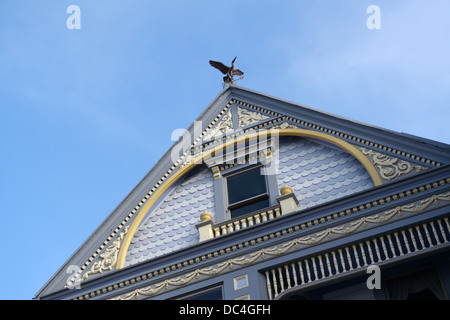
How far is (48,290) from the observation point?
1515cm

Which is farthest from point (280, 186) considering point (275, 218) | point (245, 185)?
point (275, 218)

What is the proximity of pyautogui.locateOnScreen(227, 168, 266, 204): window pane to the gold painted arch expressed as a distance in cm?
92

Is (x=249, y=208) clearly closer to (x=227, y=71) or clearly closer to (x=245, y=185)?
(x=245, y=185)

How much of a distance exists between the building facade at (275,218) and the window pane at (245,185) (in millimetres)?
32

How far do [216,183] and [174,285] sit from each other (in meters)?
3.20

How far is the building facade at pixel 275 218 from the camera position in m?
12.5

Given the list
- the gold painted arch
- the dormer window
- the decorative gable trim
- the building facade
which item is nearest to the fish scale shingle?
the building facade

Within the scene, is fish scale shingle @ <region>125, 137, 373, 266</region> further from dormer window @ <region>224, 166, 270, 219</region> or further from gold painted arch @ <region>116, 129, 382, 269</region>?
dormer window @ <region>224, 166, 270, 219</region>

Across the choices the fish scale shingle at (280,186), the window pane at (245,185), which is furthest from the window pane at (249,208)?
the fish scale shingle at (280,186)

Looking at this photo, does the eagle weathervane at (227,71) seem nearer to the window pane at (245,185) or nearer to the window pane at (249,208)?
the window pane at (245,185)

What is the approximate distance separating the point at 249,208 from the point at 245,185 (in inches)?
30.5

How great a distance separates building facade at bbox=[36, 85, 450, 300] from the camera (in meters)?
12.5
